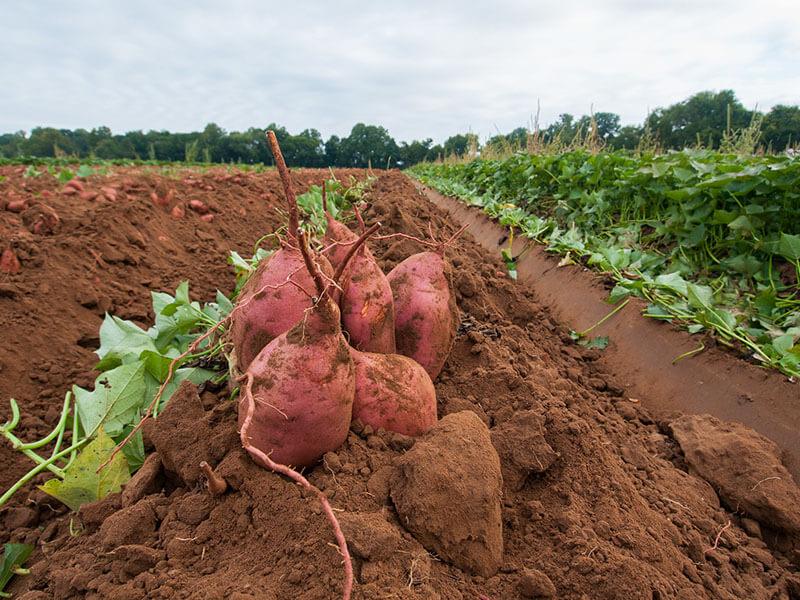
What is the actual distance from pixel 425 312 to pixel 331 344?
1.70 feet

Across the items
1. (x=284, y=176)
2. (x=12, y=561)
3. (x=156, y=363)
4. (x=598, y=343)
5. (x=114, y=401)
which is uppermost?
(x=284, y=176)

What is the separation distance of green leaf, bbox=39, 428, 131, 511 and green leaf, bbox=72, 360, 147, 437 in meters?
0.29

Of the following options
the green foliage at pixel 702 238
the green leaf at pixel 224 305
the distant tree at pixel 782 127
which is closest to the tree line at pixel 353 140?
the distant tree at pixel 782 127

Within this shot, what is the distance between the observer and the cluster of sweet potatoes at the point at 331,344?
1105mm

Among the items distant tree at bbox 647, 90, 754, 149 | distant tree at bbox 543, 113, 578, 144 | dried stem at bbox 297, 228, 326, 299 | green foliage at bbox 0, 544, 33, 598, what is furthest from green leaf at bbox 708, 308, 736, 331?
distant tree at bbox 647, 90, 754, 149

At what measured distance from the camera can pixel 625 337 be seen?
9.31ft

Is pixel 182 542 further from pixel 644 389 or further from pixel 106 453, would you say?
pixel 644 389

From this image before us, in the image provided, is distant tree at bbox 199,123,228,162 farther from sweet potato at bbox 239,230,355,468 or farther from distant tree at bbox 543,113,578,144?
sweet potato at bbox 239,230,355,468

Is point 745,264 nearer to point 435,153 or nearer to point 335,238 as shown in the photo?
point 335,238

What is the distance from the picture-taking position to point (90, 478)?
130cm

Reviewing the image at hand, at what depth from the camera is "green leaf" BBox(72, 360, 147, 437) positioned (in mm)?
1595

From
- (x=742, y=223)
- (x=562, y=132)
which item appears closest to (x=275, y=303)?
(x=742, y=223)

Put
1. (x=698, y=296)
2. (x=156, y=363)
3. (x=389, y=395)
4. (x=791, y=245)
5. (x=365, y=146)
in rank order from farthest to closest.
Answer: (x=365, y=146) → (x=791, y=245) → (x=698, y=296) → (x=156, y=363) → (x=389, y=395)

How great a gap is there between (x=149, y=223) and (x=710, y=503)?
505cm
